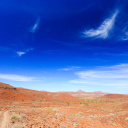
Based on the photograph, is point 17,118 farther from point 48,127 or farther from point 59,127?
point 59,127

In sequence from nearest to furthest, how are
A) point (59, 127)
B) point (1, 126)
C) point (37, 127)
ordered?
point (1, 126) < point (37, 127) < point (59, 127)

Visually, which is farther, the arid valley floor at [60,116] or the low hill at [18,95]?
the low hill at [18,95]

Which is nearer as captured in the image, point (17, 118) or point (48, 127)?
point (48, 127)

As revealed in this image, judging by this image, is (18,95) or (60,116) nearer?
(60,116)

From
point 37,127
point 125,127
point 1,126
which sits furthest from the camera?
point 125,127

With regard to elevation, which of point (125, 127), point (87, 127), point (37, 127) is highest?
point (37, 127)

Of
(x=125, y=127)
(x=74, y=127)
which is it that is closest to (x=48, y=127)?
(x=74, y=127)

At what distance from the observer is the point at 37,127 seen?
6.55 metres

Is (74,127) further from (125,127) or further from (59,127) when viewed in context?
(125,127)

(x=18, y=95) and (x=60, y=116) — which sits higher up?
(x=60, y=116)

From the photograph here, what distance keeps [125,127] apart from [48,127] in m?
8.99

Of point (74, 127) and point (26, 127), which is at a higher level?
point (26, 127)

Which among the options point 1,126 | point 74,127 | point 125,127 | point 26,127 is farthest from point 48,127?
point 125,127

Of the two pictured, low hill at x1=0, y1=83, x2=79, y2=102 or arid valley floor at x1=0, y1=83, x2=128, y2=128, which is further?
low hill at x1=0, y1=83, x2=79, y2=102
